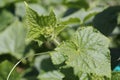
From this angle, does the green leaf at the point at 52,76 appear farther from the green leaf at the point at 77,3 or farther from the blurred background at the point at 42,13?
the green leaf at the point at 77,3

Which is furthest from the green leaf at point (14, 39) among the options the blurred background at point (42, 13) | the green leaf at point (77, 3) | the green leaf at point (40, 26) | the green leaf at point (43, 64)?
the green leaf at point (40, 26)

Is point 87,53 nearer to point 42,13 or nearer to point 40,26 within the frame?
point 40,26

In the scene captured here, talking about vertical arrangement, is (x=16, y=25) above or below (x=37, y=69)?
above

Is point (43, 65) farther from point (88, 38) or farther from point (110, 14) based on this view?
point (88, 38)

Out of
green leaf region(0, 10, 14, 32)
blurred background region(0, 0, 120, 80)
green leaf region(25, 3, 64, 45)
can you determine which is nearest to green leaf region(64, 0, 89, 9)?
blurred background region(0, 0, 120, 80)

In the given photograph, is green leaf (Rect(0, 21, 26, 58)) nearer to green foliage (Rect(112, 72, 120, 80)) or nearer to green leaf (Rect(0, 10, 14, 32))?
green leaf (Rect(0, 10, 14, 32))

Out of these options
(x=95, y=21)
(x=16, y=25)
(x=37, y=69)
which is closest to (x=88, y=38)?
(x=95, y=21)
